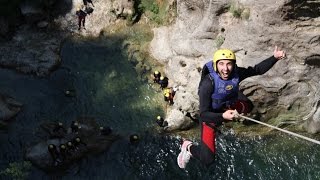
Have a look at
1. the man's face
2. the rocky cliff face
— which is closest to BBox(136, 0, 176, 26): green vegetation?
the rocky cliff face

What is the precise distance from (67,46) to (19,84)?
259cm

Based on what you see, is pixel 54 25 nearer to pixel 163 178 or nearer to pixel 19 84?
pixel 19 84

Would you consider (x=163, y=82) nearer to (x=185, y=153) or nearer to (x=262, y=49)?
(x=262, y=49)

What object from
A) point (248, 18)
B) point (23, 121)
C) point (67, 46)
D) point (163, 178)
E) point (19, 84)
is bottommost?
point (163, 178)

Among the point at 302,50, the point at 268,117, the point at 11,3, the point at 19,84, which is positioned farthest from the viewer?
the point at 11,3

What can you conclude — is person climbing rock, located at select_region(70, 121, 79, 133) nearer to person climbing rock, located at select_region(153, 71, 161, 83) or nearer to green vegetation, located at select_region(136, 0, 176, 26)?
person climbing rock, located at select_region(153, 71, 161, 83)

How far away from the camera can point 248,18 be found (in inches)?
617

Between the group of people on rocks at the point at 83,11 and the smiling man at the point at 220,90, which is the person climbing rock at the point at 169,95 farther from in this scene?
the smiling man at the point at 220,90

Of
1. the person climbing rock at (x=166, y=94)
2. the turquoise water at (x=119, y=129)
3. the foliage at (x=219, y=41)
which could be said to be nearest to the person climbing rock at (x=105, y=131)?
the turquoise water at (x=119, y=129)

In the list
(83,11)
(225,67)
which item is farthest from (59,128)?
(225,67)

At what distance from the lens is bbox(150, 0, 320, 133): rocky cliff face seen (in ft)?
49.3

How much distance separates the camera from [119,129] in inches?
672

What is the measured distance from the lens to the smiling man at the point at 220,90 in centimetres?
Result: 940

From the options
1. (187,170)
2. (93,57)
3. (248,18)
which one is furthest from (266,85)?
(93,57)
